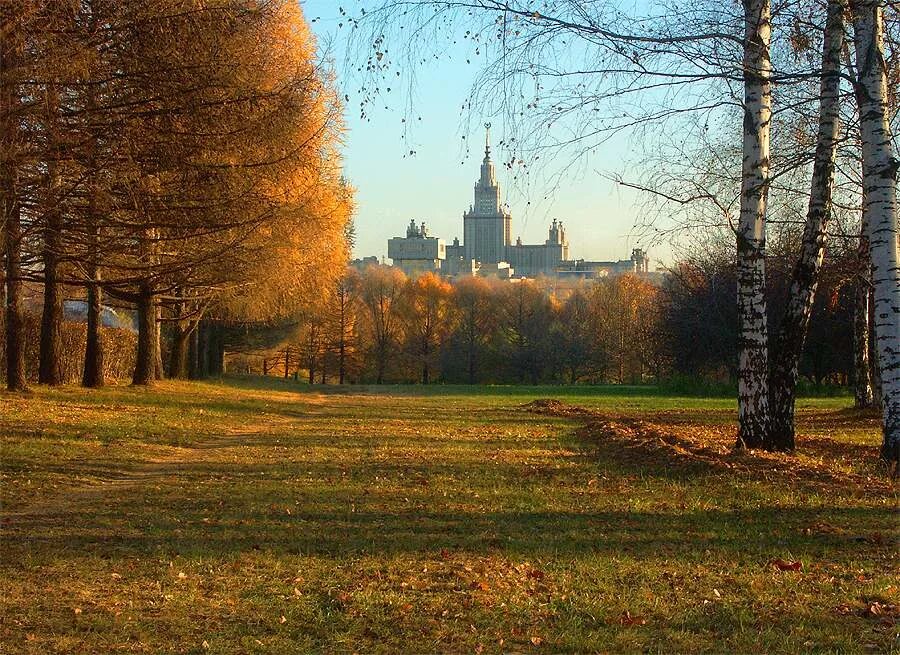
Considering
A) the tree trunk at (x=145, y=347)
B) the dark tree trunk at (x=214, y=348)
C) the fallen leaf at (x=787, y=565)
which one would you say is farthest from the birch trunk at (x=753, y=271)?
the dark tree trunk at (x=214, y=348)

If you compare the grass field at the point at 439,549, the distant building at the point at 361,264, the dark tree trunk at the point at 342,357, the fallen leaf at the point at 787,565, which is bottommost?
the grass field at the point at 439,549

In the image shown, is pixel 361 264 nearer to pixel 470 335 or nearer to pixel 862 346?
pixel 470 335

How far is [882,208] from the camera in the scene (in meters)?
9.59

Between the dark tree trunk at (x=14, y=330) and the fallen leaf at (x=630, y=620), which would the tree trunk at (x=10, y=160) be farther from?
the fallen leaf at (x=630, y=620)

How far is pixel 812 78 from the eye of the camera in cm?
1027

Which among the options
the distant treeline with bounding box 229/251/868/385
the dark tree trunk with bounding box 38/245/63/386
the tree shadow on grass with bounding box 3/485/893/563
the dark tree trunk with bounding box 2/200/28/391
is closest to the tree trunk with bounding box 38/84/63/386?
the dark tree trunk with bounding box 38/245/63/386

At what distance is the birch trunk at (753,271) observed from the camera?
11641 mm

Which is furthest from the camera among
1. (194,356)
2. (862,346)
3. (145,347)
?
(194,356)

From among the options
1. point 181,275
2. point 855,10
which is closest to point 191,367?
point 181,275

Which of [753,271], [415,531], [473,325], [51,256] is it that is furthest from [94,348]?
[473,325]

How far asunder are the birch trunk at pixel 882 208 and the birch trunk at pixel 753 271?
1567mm

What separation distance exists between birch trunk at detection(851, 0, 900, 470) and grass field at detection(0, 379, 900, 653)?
105 centimetres

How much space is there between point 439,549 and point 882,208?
622cm

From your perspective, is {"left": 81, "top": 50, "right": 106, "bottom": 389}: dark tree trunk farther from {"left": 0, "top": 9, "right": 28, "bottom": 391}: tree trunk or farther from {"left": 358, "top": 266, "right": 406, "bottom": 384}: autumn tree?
{"left": 358, "top": 266, "right": 406, "bottom": 384}: autumn tree
